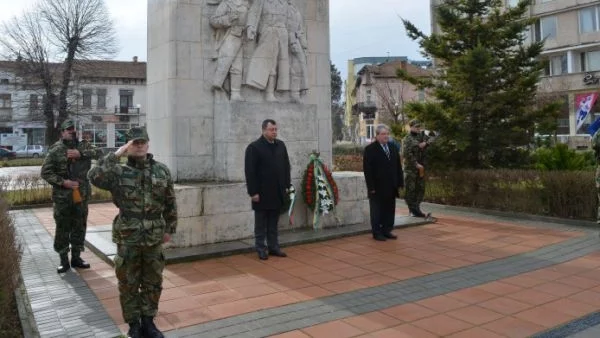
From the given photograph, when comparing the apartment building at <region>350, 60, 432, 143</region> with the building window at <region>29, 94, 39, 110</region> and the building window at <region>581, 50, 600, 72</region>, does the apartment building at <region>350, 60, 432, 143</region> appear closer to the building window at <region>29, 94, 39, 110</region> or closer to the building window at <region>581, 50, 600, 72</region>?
the building window at <region>581, 50, 600, 72</region>

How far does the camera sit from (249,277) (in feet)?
18.7

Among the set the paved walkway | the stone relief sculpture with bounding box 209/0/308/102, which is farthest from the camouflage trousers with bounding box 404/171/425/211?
the stone relief sculpture with bounding box 209/0/308/102

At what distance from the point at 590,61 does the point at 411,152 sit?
3352cm

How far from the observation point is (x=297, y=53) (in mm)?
8422

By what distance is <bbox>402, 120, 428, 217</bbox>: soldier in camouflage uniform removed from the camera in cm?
984

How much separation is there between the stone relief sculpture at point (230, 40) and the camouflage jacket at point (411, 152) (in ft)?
12.4

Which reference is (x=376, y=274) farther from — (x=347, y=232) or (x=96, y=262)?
(x=96, y=262)

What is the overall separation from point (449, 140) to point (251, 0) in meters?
6.36

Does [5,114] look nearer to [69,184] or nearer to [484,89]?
[484,89]

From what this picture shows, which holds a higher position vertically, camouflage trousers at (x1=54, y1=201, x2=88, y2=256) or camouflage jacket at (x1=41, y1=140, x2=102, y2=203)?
camouflage jacket at (x1=41, y1=140, x2=102, y2=203)

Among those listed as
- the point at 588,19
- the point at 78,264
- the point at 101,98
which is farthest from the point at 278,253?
the point at 101,98

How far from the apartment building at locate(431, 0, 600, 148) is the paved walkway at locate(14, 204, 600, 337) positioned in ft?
104

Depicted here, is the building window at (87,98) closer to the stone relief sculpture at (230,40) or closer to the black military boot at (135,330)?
the stone relief sculpture at (230,40)

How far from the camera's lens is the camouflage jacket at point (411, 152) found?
984 cm
